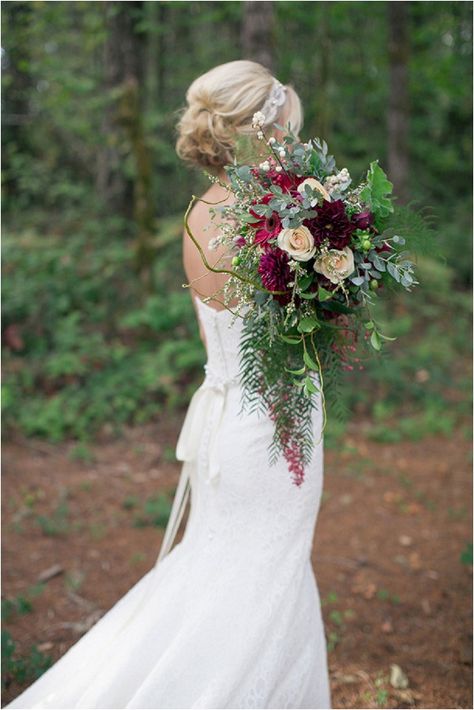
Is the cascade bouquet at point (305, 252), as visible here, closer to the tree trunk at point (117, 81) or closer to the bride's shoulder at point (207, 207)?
the bride's shoulder at point (207, 207)

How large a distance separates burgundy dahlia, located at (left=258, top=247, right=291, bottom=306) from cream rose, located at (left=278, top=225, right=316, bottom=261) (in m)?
0.07

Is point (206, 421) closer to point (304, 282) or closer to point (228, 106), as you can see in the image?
point (304, 282)

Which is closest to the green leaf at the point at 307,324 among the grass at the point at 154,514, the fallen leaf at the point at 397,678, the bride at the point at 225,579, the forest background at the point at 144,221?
the bride at the point at 225,579

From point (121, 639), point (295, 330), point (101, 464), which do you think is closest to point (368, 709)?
point (121, 639)

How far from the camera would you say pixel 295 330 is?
227cm

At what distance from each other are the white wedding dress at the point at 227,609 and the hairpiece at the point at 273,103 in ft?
2.64

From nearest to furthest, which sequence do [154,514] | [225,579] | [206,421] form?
[225,579], [206,421], [154,514]

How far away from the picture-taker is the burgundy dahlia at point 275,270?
206cm

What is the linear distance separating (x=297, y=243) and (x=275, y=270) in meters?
0.12

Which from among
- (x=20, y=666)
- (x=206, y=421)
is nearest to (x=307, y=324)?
(x=206, y=421)

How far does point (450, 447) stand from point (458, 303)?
11.3 feet

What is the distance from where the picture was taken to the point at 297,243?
1.99 m

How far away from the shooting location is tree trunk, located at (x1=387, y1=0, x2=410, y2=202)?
9.28m

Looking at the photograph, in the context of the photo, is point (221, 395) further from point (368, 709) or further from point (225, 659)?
point (368, 709)
